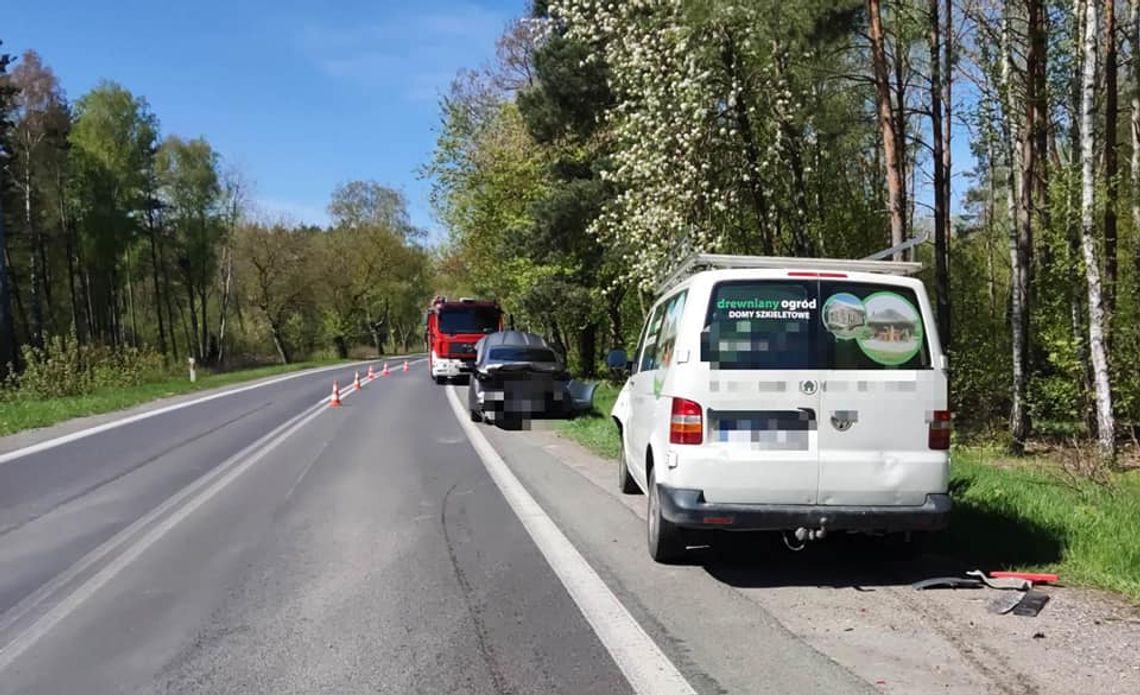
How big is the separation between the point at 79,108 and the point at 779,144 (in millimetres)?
50440

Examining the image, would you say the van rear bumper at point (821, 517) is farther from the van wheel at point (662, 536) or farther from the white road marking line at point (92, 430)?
the white road marking line at point (92, 430)

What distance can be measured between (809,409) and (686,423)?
2.58 ft

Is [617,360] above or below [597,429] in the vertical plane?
above

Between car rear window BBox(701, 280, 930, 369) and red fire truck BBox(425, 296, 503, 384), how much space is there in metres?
24.7

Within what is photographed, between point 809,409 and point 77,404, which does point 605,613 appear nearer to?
point 809,409

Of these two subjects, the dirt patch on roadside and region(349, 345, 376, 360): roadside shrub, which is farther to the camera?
region(349, 345, 376, 360): roadside shrub

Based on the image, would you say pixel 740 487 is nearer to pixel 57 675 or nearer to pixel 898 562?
pixel 898 562

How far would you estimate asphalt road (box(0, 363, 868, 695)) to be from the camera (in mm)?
4535

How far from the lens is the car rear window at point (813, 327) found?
6039 millimetres

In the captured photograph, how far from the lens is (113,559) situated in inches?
273

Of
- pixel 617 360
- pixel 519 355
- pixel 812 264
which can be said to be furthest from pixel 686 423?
pixel 519 355

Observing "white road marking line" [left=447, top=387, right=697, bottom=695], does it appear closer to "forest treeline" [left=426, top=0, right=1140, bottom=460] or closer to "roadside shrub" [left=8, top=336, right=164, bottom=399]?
"forest treeline" [left=426, top=0, right=1140, bottom=460]

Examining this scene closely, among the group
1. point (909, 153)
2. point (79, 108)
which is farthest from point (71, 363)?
point (79, 108)

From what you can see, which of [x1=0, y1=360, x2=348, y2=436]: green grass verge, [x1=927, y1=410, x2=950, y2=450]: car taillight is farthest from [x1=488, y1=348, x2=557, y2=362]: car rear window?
[x1=927, y1=410, x2=950, y2=450]: car taillight
